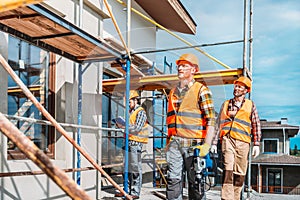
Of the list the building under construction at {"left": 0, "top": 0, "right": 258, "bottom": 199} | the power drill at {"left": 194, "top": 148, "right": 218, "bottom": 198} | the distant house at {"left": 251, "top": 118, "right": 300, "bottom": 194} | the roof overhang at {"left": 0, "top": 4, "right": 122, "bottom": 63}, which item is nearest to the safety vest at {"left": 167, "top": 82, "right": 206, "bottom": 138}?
the power drill at {"left": 194, "top": 148, "right": 218, "bottom": 198}

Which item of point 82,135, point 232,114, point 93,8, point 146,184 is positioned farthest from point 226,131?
point 146,184

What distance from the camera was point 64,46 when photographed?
171 inches

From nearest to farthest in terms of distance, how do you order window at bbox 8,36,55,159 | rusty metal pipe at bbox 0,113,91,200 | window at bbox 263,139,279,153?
1. rusty metal pipe at bbox 0,113,91,200
2. window at bbox 8,36,55,159
3. window at bbox 263,139,279,153

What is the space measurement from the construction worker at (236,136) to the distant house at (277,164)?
20888 mm

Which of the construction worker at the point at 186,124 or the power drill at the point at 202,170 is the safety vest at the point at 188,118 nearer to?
the construction worker at the point at 186,124

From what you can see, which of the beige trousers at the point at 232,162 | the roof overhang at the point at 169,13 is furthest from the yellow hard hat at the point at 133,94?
the roof overhang at the point at 169,13

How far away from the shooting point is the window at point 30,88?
13.7 feet

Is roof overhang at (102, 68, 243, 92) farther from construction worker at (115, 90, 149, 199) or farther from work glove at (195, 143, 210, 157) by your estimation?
work glove at (195, 143, 210, 157)

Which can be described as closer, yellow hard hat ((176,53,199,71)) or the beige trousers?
yellow hard hat ((176,53,199,71))

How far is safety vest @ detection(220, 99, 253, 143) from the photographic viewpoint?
440 cm

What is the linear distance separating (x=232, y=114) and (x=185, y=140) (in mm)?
1414

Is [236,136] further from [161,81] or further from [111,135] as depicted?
[111,135]

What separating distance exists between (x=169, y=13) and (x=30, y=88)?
393cm

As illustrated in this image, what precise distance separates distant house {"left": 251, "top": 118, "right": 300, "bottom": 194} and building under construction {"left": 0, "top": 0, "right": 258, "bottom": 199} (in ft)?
64.2
